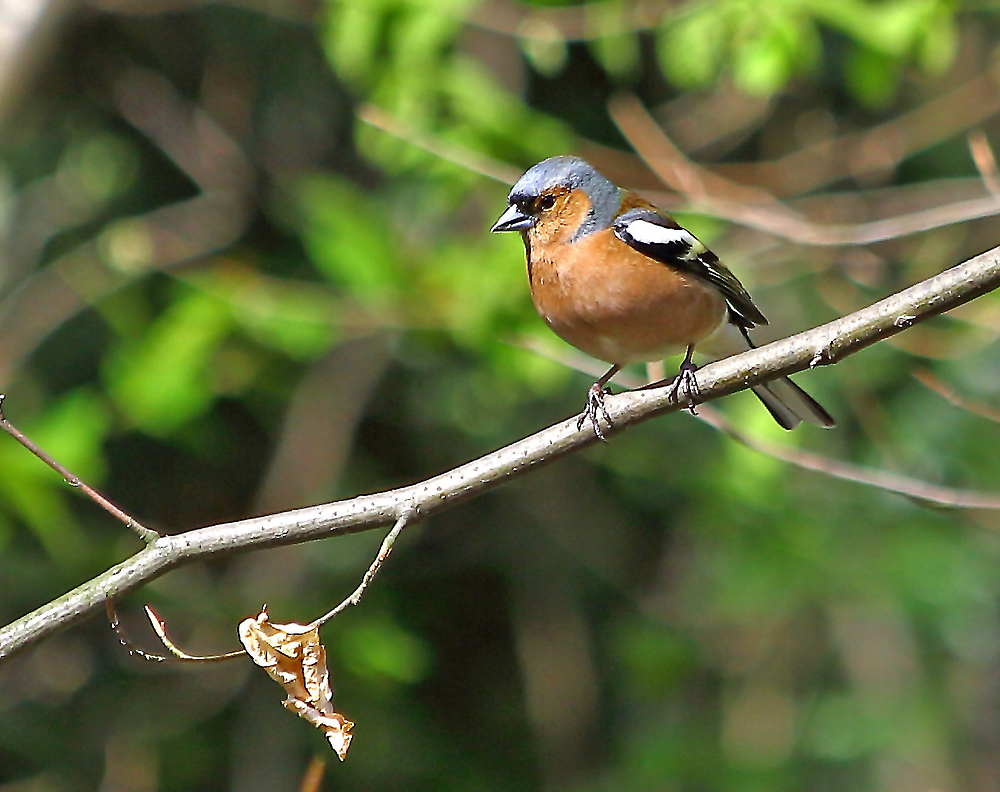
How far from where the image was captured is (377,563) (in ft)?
8.11

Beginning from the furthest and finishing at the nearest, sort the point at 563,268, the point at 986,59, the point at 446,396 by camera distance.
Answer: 1. the point at 986,59
2. the point at 446,396
3. the point at 563,268

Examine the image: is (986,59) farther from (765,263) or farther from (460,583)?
(460,583)

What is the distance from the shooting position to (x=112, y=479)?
7.39m

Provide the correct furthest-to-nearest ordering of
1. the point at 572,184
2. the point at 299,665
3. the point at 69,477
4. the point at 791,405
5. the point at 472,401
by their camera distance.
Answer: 1. the point at 472,401
2. the point at 791,405
3. the point at 572,184
4. the point at 299,665
5. the point at 69,477

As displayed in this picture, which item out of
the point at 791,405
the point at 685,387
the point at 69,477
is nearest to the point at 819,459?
the point at 791,405

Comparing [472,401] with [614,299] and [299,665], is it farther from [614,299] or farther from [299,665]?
[299,665]

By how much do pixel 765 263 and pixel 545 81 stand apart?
2.85 metres

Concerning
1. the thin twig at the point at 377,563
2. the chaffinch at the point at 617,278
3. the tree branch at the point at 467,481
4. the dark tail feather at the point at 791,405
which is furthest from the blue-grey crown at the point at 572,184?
the thin twig at the point at 377,563

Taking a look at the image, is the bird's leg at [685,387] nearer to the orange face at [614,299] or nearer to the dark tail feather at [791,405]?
the orange face at [614,299]

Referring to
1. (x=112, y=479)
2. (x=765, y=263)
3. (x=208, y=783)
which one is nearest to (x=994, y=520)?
(x=765, y=263)

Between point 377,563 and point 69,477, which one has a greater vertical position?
point 69,477

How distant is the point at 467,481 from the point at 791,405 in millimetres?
1917

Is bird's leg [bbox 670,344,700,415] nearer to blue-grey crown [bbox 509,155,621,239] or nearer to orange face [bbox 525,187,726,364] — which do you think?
orange face [bbox 525,187,726,364]

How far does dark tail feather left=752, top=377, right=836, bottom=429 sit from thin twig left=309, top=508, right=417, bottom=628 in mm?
1816
